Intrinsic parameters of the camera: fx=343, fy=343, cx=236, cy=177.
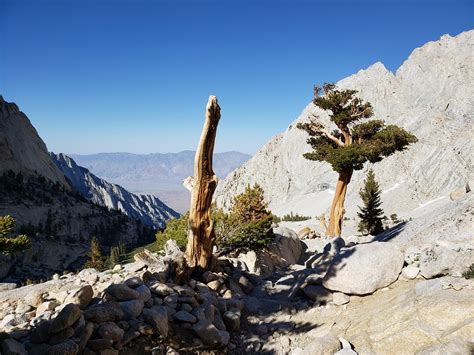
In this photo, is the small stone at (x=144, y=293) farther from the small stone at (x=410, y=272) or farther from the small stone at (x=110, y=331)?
the small stone at (x=410, y=272)

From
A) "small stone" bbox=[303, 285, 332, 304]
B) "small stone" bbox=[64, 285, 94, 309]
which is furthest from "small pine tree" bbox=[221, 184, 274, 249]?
"small stone" bbox=[64, 285, 94, 309]

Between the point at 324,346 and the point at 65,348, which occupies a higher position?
the point at 65,348

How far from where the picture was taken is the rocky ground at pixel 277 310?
28.9 feet

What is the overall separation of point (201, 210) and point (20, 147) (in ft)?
524

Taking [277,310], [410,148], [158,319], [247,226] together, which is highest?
[410,148]

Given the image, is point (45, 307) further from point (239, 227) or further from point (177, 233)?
point (239, 227)

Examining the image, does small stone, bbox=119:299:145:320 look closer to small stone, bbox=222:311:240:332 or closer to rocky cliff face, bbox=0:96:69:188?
small stone, bbox=222:311:240:332

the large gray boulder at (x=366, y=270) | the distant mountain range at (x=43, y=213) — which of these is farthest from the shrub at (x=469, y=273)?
the distant mountain range at (x=43, y=213)

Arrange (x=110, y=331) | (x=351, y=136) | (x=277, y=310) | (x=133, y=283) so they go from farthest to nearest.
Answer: (x=351, y=136)
(x=277, y=310)
(x=133, y=283)
(x=110, y=331)

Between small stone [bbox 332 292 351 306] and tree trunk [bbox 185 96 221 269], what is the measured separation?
5.85 metres

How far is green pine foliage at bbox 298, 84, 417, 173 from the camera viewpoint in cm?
2302

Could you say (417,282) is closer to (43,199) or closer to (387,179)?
(387,179)

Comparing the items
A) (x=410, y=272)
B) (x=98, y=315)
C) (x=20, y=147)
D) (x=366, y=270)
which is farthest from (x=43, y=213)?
(x=410, y=272)

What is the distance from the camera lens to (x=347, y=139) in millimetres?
25219
